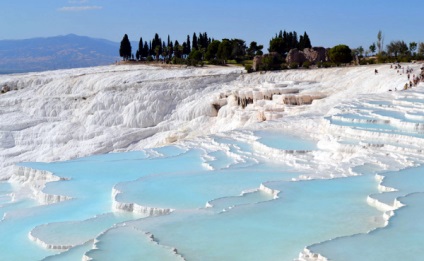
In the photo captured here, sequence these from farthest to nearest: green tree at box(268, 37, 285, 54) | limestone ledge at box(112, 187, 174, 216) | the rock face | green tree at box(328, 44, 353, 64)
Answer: green tree at box(268, 37, 285, 54) < the rock face < green tree at box(328, 44, 353, 64) < limestone ledge at box(112, 187, 174, 216)

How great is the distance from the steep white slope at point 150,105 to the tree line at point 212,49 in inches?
257

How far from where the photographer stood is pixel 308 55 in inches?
1344

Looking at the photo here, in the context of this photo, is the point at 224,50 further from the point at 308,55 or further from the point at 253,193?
the point at 253,193

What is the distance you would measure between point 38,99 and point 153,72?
6240 millimetres

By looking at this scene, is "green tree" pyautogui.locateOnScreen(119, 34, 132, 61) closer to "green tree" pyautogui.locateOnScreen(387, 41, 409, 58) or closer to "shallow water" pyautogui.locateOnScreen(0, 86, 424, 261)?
"green tree" pyautogui.locateOnScreen(387, 41, 409, 58)

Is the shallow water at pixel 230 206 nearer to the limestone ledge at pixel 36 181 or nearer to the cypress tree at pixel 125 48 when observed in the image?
the limestone ledge at pixel 36 181

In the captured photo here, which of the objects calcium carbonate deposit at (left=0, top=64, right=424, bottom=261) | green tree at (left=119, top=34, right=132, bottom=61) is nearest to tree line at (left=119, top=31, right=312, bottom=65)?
green tree at (left=119, top=34, right=132, bottom=61)

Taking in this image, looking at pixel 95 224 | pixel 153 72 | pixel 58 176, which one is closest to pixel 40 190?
pixel 58 176

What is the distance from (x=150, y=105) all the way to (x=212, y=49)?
1519 centimetres

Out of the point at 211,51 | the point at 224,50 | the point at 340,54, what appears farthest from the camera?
the point at 211,51

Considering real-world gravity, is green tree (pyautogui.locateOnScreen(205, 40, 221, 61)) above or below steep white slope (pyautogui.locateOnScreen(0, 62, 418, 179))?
above

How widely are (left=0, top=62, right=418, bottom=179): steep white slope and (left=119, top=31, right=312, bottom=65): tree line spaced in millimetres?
6536

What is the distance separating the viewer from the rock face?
108 ft

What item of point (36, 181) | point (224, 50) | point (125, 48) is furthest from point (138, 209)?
point (125, 48)
